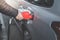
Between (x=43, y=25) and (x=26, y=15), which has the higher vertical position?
(x=26, y=15)

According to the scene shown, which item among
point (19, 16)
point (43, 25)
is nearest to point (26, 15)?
point (19, 16)

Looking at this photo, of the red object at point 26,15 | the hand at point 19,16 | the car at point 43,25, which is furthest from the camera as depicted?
the car at point 43,25

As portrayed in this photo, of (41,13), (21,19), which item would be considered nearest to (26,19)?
(21,19)

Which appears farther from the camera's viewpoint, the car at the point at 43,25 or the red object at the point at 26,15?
the car at the point at 43,25

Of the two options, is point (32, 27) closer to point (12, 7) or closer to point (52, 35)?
point (52, 35)

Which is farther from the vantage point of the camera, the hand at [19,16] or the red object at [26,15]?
the red object at [26,15]

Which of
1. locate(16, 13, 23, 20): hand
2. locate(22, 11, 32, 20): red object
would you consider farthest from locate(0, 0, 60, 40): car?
locate(16, 13, 23, 20): hand

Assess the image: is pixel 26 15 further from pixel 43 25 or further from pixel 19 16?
pixel 43 25

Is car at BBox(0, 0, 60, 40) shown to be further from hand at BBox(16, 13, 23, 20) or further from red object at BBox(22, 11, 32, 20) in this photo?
hand at BBox(16, 13, 23, 20)

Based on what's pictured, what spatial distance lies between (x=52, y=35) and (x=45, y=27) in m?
0.16

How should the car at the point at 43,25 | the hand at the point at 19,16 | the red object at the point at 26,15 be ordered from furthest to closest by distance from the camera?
the car at the point at 43,25 < the red object at the point at 26,15 < the hand at the point at 19,16

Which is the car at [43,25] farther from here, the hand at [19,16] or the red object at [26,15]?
the hand at [19,16]

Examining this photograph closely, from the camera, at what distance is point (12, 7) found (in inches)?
135

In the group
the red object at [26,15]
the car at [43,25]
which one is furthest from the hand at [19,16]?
the car at [43,25]
